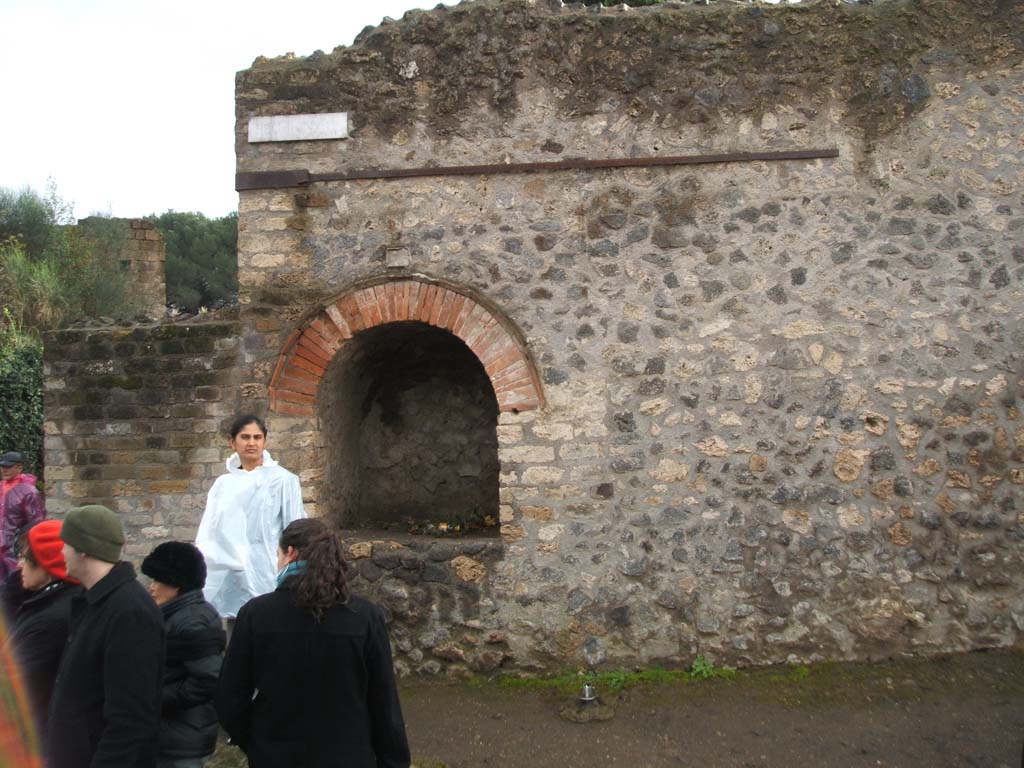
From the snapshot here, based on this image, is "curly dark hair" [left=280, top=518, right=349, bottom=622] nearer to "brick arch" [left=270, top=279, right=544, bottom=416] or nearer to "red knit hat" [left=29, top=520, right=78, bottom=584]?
"red knit hat" [left=29, top=520, right=78, bottom=584]

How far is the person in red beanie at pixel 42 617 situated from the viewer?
284 cm

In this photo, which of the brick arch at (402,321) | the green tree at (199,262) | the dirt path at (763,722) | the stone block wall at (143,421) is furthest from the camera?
the green tree at (199,262)

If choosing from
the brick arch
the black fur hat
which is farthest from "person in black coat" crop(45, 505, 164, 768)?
the brick arch

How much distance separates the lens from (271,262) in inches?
216

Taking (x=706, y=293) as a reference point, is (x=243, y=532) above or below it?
below

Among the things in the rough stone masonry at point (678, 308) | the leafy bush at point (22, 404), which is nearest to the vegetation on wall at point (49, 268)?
the leafy bush at point (22, 404)

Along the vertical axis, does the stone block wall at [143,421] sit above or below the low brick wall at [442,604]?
above

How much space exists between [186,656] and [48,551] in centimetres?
69

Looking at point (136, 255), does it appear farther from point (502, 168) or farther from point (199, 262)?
point (502, 168)

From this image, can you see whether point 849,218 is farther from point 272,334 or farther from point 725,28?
point 272,334

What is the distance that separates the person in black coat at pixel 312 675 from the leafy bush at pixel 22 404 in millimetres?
9159

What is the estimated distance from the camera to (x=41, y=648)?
2844mm

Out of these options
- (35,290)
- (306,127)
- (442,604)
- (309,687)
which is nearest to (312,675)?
(309,687)

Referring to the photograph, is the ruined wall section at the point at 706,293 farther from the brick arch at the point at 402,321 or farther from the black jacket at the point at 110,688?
the black jacket at the point at 110,688
